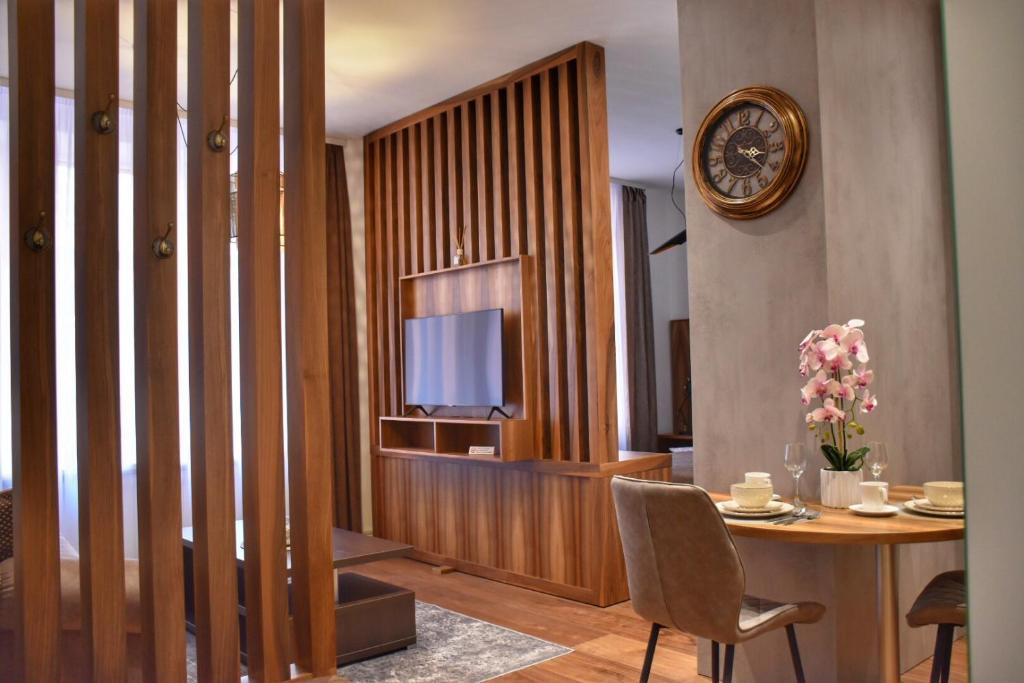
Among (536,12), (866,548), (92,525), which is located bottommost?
(866,548)

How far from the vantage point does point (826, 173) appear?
9.14 ft

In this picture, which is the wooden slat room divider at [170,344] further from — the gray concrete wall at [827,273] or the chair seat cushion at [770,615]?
the gray concrete wall at [827,273]

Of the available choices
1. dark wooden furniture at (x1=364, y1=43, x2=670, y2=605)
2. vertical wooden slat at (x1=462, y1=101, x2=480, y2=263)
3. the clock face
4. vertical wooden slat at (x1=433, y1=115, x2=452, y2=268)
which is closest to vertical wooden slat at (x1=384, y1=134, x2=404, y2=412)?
dark wooden furniture at (x1=364, y1=43, x2=670, y2=605)

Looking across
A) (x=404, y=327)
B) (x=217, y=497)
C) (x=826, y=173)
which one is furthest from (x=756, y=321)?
(x=404, y=327)

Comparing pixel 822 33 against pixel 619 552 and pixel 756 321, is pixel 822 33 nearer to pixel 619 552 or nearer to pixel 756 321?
pixel 756 321

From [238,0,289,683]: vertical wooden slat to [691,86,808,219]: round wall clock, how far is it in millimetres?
1852

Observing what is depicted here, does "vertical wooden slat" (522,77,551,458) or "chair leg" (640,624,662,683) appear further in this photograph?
"vertical wooden slat" (522,77,551,458)

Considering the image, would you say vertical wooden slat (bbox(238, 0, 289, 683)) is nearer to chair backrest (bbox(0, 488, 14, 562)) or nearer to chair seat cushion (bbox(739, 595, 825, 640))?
chair seat cushion (bbox(739, 595, 825, 640))

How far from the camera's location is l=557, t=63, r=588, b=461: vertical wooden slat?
14.3 feet

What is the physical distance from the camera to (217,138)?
1.67 m

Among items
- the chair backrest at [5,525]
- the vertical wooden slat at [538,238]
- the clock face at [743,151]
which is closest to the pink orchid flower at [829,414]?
the clock face at [743,151]

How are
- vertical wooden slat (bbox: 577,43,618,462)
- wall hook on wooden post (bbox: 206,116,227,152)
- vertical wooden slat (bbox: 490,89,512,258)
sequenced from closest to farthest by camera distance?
wall hook on wooden post (bbox: 206,116,227,152) → vertical wooden slat (bbox: 577,43,618,462) → vertical wooden slat (bbox: 490,89,512,258)

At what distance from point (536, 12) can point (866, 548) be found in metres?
2.79

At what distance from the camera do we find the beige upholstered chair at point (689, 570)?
2.18 metres
